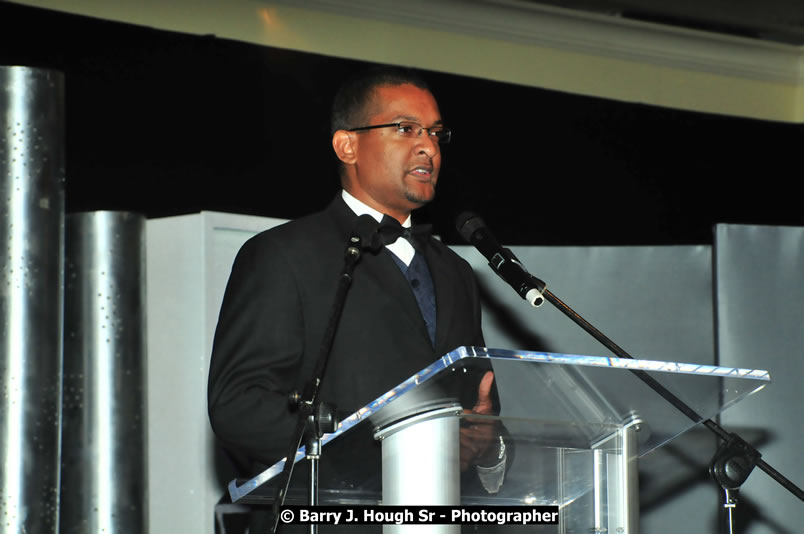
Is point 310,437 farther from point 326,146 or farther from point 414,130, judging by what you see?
point 326,146

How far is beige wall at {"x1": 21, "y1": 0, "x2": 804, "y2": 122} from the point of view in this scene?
14.0 feet

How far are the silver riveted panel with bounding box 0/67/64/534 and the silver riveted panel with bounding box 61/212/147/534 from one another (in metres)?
0.27

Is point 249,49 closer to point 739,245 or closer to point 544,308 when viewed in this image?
point 544,308

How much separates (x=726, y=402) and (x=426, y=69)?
10.8 ft

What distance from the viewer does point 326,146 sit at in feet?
13.4

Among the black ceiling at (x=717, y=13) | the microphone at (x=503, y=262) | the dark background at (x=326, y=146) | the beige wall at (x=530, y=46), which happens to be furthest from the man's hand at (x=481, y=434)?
the black ceiling at (x=717, y=13)

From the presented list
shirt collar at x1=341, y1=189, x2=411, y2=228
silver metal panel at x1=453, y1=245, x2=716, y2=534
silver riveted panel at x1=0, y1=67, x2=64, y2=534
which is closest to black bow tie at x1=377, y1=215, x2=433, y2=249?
shirt collar at x1=341, y1=189, x2=411, y2=228

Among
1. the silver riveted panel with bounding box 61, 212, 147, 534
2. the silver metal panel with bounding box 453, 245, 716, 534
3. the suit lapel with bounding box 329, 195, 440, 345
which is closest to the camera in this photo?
the suit lapel with bounding box 329, 195, 440, 345

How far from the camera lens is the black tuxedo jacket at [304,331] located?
1945 millimetres

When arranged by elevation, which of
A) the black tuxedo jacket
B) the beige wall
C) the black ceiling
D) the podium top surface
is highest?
the black ceiling

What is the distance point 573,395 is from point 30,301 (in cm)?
168

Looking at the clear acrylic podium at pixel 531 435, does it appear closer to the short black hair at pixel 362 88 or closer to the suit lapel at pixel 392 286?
the suit lapel at pixel 392 286

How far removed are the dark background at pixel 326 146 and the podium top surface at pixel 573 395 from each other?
2.24 metres

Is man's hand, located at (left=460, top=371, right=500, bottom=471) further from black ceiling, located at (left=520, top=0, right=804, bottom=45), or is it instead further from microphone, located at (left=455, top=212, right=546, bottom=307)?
black ceiling, located at (left=520, top=0, right=804, bottom=45)
